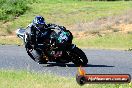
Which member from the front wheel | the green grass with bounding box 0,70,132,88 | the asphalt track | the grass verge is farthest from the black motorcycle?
the grass verge

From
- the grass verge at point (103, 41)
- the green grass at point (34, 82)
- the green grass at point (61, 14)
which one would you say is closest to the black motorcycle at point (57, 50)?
the green grass at point (34, 82)

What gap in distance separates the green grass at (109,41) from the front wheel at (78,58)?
813 centimetres

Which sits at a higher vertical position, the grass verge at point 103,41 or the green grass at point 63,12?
the grass verge at point 103,41

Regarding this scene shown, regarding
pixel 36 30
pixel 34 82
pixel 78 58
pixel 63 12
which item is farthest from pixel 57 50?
pixel 63 12

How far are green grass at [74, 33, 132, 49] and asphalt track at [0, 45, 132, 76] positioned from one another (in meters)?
5.26

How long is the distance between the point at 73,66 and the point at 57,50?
750 millimetres

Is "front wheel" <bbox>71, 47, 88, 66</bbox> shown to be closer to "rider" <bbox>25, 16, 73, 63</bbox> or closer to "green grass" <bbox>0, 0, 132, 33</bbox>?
"rider" <bbox>25, 16, 73, 63</bbox>

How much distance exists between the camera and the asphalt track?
43.3ft

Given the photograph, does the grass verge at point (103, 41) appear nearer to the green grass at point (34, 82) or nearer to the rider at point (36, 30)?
the rider at point (36, 30)

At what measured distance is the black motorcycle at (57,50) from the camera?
14.5 metres

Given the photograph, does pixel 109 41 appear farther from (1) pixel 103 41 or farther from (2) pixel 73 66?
(2) pixel 73 66

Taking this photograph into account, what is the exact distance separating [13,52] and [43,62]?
11.2 feet

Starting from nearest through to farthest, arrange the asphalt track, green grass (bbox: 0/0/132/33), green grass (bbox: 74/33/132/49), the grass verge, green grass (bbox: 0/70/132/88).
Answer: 1. green grass (bbox: 0/70/132/88)
2. the asphalt track
3. the grass verge
4. green grass (bbox: 74/33/132/49)
5. green grass (bbox: 0/0/132/33)

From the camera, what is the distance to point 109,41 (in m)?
24.6
